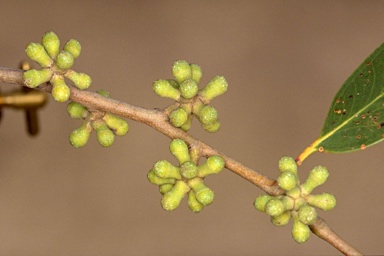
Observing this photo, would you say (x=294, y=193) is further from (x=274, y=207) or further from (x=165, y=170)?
(x=165, y=170)

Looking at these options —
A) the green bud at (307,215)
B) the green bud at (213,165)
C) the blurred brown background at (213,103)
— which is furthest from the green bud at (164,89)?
the blurred brown background at (213,103)

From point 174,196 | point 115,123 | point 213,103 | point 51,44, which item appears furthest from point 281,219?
point 213,103

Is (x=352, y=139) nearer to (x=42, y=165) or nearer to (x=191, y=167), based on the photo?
(x=191, y=167)

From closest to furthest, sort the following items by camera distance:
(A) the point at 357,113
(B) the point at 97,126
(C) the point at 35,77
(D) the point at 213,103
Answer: (C) the point at 35,77, (B) the point at 97,126, (A) the point at 357,113, (D) the point at 213,103

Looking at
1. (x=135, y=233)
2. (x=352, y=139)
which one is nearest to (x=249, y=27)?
(x=135, y=233)

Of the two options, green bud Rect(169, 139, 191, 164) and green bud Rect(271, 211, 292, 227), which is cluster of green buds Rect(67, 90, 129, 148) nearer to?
green bud Rect(169, 139, 191, 164)

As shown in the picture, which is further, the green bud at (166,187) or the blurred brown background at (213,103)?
the blurred brown background at (213,103)

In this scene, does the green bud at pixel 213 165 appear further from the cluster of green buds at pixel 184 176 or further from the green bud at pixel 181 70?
the green bud at pixel 181 70

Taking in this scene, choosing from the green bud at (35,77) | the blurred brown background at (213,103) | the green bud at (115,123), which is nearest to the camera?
the green bud at (35,77)
